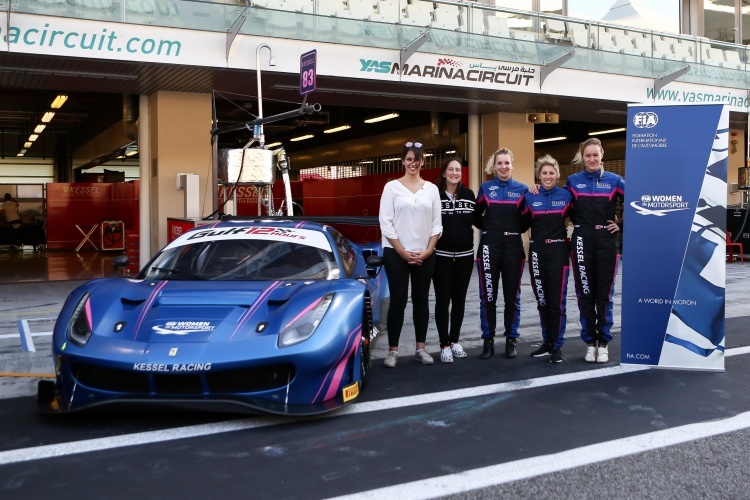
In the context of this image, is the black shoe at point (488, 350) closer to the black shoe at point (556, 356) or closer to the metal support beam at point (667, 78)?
the black shoe at point (556, 356)

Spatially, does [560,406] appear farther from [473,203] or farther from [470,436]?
[473,203]

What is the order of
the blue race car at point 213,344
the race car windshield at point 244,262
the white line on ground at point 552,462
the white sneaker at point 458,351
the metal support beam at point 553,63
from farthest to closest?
the metal support beam at point 553,63 → the white sneaker at point 458,351 → the race car windshield at point 244,262 → the blue race car at point 213,344 → the white line on ground at point 552,462

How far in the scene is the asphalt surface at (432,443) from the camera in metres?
3.21

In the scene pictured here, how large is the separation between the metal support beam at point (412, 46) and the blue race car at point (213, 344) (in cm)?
793

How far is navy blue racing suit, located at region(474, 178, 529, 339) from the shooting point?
19.3 ft

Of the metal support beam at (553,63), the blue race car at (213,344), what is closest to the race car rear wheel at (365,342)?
the blue race car at (213,344)

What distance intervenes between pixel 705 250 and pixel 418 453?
3.10m

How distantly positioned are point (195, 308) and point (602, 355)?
3.28 metres

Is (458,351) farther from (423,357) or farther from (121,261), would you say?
(121,261)

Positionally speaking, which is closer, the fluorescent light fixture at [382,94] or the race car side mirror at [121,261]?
the race car side mirror at [121,261]

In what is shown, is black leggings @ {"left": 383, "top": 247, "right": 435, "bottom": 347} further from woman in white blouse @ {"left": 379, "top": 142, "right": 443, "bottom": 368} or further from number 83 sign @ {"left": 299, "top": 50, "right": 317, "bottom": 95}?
number 83 sign @ {"left": 299, "top": 50, "right": 317, "bottom": 95}

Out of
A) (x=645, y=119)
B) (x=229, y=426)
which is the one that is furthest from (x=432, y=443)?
(x=645, y=119)

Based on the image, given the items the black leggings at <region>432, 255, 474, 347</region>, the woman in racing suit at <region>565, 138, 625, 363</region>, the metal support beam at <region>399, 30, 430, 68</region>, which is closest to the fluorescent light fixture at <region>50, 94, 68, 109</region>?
the metal support beam at <region>399, 30, 430, 68</region>

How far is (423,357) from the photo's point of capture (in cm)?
575
